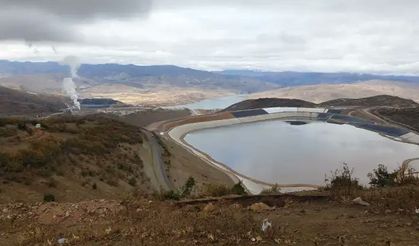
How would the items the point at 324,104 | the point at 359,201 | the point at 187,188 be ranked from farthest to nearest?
the point at 324,104
the point at 187,188
the point at 359,201

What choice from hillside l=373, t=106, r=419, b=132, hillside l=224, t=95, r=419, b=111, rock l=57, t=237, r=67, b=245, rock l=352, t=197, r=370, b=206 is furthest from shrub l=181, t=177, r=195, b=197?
hillside l=224, t=95, r=419, b=111

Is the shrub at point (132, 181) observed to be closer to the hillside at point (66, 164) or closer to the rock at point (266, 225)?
the hillside at point (66, 164)

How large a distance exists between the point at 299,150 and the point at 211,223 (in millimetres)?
55607

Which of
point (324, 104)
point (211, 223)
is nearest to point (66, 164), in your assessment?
point (211, 223)

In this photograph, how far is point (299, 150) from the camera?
62625 millimetres

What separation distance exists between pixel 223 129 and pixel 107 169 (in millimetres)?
65338

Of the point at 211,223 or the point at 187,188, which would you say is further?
the point at 187,188

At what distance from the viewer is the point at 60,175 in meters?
23.9

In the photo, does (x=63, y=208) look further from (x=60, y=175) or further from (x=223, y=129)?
(x=223, y=129)

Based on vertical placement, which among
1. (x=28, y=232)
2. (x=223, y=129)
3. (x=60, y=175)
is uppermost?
(x=28, y=232)

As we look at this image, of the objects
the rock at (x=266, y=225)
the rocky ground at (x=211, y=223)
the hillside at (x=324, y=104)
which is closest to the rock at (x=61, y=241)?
the rocky ground at (x=211, y=223)

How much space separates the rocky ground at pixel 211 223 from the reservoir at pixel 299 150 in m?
27.3

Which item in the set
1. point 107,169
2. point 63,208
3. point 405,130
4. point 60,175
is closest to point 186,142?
point 405,130

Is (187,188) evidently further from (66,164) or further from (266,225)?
(66,164)
